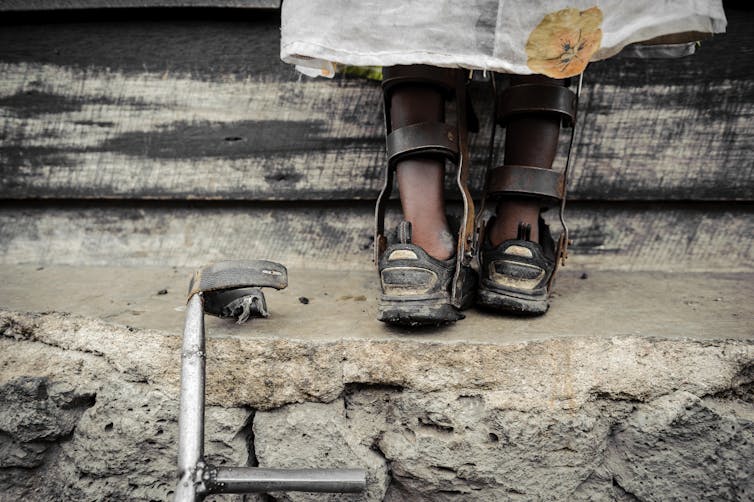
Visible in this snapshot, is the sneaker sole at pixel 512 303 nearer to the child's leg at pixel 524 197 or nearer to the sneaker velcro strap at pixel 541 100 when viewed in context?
the child's leg at pixel 524 197

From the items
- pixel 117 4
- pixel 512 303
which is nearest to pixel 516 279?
pixel 512 303

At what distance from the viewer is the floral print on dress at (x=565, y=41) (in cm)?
80

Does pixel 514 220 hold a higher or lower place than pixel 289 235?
higher

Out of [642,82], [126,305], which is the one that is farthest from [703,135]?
[126,305]

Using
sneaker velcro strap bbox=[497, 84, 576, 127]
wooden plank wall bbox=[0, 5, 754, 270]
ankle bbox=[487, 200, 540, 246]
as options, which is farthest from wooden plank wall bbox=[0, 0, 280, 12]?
ankle bbox=[487, 200, 540, 246]

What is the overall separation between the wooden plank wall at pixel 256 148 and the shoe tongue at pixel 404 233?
14.2 inches

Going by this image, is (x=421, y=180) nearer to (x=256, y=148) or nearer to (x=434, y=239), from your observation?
(x=434, y=239)

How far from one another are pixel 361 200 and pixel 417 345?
1.78ft

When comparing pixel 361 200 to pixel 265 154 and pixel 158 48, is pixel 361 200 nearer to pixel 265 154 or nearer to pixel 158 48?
pixel 265 154

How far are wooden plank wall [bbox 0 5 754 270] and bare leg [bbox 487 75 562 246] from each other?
0.85 ft

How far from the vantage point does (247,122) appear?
4.37 ft

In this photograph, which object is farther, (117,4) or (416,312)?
(117,4)

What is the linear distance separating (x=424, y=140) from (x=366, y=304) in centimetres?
33

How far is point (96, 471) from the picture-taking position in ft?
3.08
